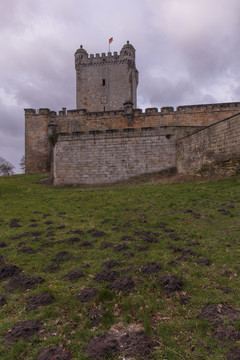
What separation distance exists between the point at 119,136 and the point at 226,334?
1855 centimetres

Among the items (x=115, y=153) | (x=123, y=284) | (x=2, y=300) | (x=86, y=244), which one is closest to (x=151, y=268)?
(x=123, y=284)

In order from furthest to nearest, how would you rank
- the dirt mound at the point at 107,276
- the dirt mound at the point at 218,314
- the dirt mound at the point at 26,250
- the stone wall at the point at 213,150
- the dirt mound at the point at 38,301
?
1. the stone wall at the point at 213,150
2. the dirt mound at the point at 26,250
3. the dirt mound at the point at 107,276
4. the dirt mound at the point at 38,301
5. the dirt mound at the point at 218,314

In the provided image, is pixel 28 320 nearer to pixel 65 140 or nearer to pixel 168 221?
pixel 168 221

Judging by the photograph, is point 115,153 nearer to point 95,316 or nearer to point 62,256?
point 62,256

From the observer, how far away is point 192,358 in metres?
3.21

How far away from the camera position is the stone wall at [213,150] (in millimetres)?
14617

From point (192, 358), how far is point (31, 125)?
1261 inches

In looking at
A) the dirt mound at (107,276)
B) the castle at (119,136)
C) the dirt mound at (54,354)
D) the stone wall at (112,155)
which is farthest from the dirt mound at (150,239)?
the stone wall at (112,155)

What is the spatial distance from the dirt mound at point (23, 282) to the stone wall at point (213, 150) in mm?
13321

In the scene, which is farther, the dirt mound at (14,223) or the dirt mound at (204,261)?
the dirt mound at (14,223)

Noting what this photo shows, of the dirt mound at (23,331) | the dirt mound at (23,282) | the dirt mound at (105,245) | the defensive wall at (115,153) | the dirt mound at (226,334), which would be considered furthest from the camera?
the defensive wall at (115,153)

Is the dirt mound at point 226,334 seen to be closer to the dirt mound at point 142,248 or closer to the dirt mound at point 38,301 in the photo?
the dirt mound at point 38,301

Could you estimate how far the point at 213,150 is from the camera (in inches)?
641

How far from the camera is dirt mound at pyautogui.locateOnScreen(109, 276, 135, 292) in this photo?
16.5 ft
